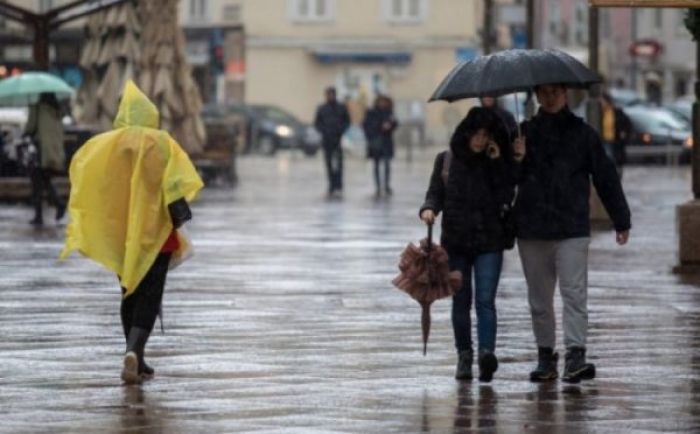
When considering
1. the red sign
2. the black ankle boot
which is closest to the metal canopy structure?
the black ankle boot

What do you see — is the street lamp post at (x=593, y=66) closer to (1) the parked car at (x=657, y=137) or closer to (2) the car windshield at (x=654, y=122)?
(1) the parked car at (x=657, y=137)

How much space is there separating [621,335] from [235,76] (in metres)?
71.6

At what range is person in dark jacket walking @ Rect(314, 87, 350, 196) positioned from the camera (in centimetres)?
4162

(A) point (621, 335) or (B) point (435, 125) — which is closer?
(A) point (621, 335)

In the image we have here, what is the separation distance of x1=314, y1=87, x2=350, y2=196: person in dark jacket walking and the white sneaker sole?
2811 centimetres

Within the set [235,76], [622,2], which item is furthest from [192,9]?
[622,2]

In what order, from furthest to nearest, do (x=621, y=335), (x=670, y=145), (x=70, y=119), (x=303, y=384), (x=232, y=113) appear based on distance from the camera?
1. (x=232, y=113)
2. (x=670, y=145)
3. (x=70, y=119)
4. (x=621, y=335)
5. (x=303, y=384)

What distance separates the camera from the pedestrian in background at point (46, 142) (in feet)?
101

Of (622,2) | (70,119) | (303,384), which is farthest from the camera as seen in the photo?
(70,119)

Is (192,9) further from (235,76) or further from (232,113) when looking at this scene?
(232,113)

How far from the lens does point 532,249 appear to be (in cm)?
1364

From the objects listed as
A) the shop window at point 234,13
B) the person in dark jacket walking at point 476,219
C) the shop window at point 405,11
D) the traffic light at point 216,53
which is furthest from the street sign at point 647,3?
the shop window at point 405,11

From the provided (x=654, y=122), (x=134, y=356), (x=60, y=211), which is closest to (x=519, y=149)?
(x=134, y=356)

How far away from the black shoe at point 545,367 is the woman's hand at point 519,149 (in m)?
1.09
